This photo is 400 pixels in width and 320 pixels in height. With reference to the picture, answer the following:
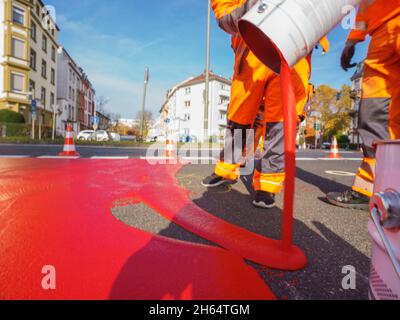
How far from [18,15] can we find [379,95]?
29765 mm

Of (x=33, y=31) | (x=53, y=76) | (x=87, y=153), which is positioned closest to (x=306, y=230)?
(x=87, y=153)

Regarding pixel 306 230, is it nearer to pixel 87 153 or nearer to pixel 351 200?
pixel 351 200

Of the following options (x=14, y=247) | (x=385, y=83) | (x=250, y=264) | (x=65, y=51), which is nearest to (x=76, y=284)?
(x=14, y=247)

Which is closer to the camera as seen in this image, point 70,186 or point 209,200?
point 209,200

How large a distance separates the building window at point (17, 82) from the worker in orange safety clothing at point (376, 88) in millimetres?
27404

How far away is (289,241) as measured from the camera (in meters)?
0.88

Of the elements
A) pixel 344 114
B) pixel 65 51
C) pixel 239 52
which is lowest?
pixel 239 52

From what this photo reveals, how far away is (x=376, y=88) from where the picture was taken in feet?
5.16

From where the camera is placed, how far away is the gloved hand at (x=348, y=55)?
6.11 ft

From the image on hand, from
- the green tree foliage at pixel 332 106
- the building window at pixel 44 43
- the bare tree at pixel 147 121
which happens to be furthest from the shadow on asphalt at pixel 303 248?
the bare tree at pixel 147 121

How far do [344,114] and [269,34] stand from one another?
137 feet

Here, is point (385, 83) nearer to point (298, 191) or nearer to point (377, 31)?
point (377, 31)

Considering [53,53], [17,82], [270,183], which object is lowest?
[270,183]

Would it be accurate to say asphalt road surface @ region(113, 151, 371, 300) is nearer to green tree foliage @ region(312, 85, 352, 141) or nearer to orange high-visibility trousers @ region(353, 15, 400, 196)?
orange high-visibility trousers @ region(353, 15, 400, 196)
